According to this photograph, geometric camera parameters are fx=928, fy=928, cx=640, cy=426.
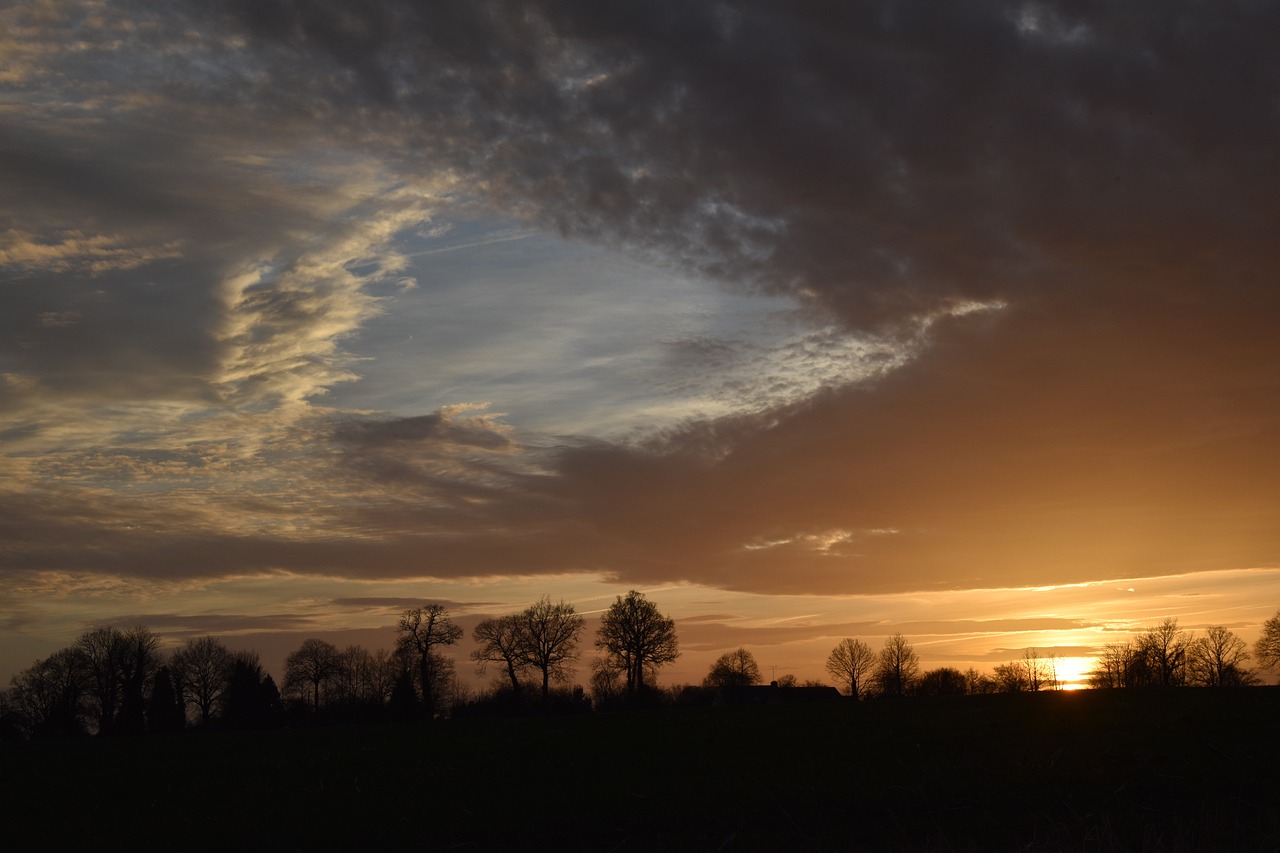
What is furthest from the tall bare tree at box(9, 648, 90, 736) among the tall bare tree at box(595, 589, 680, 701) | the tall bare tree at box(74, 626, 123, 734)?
the tall bare tree at box(595, 589, 680, 701)

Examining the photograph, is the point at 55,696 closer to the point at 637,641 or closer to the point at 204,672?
the point at 204,672

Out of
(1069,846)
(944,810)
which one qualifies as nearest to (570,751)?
(944,810)

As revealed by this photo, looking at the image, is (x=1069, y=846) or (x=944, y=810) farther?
(x=944, y=810)

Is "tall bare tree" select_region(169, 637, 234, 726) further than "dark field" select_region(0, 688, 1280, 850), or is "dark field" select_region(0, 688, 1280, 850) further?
"tall bare tree" select_region(169, 637, 234, 726)

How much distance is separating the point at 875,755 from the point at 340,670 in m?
122

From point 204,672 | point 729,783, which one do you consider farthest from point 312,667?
point 729,783

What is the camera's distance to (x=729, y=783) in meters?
21.3

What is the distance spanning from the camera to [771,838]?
16.8m

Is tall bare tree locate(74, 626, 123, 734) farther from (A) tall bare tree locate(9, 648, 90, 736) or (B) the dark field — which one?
(B) the dark field

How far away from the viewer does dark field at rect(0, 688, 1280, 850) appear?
17.6 metres

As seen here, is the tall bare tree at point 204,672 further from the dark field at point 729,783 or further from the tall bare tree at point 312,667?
the dark field at point 729,783

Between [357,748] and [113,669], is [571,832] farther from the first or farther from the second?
[113,669]

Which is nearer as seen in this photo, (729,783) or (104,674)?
(729,783)

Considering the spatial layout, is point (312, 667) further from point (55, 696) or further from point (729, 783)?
point (729, 783)
